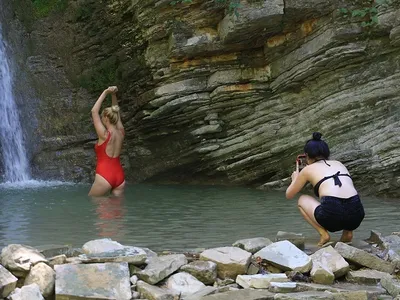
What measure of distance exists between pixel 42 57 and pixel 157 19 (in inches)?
133

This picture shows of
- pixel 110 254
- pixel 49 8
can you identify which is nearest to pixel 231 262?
pixel 110 254

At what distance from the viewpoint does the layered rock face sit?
29.4 feet

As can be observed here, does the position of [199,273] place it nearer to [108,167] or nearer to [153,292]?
[153,292]

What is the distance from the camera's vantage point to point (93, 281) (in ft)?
11.0

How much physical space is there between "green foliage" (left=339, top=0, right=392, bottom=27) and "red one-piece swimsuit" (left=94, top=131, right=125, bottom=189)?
4.31 meters

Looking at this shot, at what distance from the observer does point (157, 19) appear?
10562 mm

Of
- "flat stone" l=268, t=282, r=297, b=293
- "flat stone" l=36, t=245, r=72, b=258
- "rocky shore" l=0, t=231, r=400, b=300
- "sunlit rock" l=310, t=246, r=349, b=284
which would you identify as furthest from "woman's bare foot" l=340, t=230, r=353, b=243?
"flat stone" l=36, t=245, r=72, b=258

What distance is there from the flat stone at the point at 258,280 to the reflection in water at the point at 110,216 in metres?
1.67

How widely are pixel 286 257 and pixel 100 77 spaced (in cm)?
911

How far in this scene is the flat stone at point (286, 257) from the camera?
3.65m

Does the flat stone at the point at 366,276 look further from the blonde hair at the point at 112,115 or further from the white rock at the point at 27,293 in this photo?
the blonde hair at the point at 112,115

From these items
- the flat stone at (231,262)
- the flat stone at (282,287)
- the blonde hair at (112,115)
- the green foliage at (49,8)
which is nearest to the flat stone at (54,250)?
the flat stone at (231,262)

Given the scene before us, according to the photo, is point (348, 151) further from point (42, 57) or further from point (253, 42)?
point (42, 57)

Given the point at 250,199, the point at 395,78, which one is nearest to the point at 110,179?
the point at 250,199
